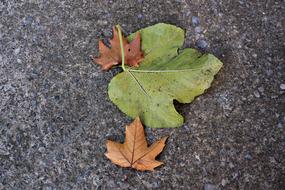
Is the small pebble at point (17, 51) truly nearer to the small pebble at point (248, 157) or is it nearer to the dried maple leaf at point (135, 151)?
the dried maple leaf at point (135, 151)

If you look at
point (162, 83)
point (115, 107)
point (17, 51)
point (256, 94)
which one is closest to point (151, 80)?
point (162, 83)

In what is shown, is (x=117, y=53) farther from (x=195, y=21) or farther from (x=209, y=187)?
(x=209, y=187)

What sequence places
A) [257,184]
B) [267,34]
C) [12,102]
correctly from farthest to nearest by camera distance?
[267,34] → [12,102] → [257,184]

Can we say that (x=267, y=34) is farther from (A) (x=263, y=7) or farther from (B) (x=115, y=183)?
(B) (x=115, y=183)

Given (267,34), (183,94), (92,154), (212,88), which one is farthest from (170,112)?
(267,34)

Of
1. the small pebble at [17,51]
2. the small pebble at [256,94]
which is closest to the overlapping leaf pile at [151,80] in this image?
the small pebble at [256,94]

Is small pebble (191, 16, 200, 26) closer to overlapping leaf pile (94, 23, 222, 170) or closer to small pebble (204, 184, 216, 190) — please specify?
overlapping leaf pile (94, 23, 222, 170)
